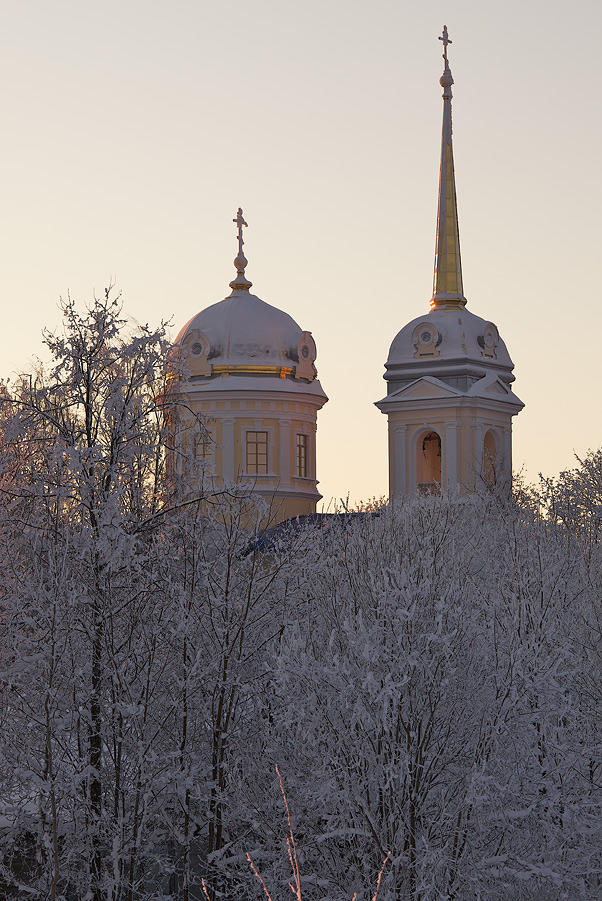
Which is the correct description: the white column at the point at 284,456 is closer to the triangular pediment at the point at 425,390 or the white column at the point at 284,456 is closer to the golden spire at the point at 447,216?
the triangular pediment at the point at 425,390

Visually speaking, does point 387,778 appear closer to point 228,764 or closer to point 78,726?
point 228,764

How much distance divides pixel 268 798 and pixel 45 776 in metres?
3.03

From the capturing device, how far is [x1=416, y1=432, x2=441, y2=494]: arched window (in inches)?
1972

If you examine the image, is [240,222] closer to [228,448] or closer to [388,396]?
[228,448]

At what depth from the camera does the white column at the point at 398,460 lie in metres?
50.4

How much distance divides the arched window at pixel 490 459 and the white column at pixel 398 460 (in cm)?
280

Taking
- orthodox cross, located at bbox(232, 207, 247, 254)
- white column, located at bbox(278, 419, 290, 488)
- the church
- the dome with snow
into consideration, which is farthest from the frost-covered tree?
orthodox cross, located at bbox(232, 207, 247, 254)

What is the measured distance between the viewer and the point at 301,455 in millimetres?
52781

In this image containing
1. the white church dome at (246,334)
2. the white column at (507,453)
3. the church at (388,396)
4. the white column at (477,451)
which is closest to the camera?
the white column at (477,451)

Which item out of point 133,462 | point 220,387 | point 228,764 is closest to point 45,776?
point 228,764

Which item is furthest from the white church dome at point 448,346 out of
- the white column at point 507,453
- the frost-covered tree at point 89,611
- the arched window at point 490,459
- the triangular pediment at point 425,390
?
the frost-covered tree at point 89,611

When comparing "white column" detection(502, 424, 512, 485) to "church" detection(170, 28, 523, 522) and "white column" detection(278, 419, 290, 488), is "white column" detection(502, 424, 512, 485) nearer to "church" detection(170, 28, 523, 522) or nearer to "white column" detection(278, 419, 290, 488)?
"church" detection(170, 28, 523, 522)

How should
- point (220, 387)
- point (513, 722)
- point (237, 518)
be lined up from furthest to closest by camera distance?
point (220, 387)
point (237, 518)
point (513, 722)

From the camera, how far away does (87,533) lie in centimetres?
1705
